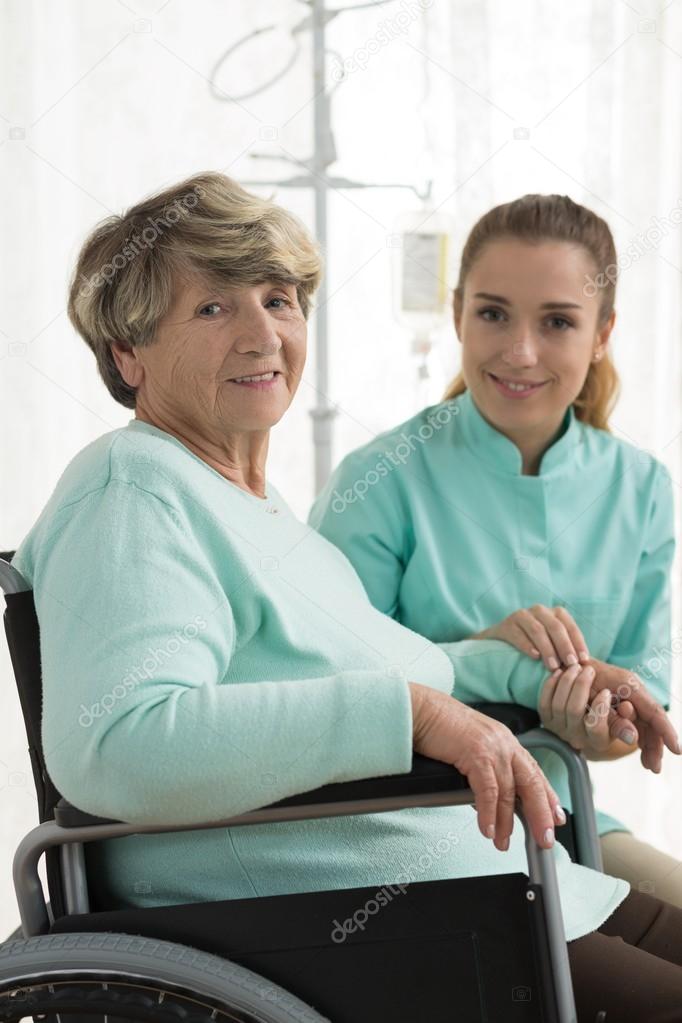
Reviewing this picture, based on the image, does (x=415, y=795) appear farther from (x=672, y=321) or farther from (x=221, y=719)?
(x=672, y=321)

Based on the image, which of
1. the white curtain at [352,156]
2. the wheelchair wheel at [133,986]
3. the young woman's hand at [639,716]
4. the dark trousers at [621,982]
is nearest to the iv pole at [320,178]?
the white curtain at [352,156]

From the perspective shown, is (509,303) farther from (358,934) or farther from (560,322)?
(358,934)

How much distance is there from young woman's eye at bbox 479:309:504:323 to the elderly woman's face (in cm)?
47

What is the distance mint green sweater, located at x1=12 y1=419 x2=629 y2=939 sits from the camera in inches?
32.7

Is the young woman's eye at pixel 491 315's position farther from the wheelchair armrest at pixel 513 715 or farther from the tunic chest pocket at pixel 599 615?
the wheelchair armrest at pixel 513 715

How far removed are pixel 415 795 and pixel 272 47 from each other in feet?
5.10

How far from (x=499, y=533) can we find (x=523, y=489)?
0.22 feet

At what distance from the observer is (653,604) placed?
153cm

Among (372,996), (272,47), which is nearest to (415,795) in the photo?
(372,996)

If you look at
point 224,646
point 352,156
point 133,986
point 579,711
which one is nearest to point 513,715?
point 579,711

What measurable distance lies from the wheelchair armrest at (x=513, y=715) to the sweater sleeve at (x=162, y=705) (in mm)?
327

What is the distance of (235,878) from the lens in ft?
3.12

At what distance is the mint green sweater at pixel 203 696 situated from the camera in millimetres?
831

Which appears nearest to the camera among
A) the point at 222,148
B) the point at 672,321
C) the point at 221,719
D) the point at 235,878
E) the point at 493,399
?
the point at 221,719
